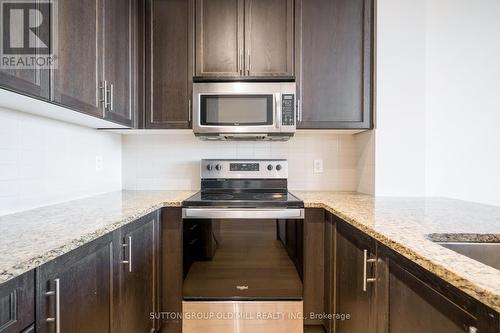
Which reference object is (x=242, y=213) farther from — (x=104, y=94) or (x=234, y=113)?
(x=104, y=94)

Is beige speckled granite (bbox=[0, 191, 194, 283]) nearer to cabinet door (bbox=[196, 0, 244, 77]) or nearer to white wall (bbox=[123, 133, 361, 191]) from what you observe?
white wall (bbox=[123, 133, 361, 191])

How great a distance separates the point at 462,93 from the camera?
6.47ft

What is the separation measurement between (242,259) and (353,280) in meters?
0.66

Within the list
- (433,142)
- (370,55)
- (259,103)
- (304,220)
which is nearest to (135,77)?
(259,103)

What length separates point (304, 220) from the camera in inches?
67.1

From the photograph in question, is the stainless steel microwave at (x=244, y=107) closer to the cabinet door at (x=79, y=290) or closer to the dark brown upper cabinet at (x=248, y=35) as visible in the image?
the dark brown upper cabinet at (x=248, y=35)

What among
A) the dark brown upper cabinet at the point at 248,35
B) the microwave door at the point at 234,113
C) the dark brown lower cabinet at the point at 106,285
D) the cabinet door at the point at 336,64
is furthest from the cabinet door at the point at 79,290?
the cabinet door at the point at 336,64

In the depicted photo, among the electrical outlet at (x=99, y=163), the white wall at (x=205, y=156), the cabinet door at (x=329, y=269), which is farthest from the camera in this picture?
the white wall at (x=205, y=156)

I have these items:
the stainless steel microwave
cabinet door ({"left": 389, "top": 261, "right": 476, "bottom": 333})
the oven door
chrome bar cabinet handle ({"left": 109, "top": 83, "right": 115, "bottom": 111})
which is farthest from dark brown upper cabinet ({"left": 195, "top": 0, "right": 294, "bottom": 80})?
cabinet door ({"left": 389, "top": 261, "right": 476, "bottom": 333})

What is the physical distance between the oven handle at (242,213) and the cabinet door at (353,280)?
30 cm

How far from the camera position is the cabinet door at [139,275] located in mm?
1254

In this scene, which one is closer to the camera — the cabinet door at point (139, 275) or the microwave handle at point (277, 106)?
the cabinet door at point (139, 275)

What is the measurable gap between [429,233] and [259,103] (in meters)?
1.23

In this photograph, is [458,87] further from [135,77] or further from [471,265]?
[135,77]
